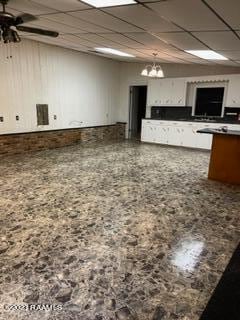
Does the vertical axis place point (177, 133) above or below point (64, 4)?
below

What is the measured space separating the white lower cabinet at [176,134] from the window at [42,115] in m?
3.43

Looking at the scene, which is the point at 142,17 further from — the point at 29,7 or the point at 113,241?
the point at 113,241

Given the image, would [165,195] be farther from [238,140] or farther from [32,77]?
[32,77]

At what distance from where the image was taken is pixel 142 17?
318cm

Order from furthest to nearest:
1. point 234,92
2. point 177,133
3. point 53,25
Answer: point 177,133 < point 234,92 < point 53,25

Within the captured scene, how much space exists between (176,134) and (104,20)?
5299 mm

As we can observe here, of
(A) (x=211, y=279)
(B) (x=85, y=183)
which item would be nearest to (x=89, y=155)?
(B) (x=85, y=183)

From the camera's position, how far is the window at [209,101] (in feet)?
25.9

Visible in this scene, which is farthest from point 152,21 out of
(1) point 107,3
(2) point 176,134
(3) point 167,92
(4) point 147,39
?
(3) point 167,92

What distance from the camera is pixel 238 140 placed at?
4.60 meters

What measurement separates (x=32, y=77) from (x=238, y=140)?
5237mm

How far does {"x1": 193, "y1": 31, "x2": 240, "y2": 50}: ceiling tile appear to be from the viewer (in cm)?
356

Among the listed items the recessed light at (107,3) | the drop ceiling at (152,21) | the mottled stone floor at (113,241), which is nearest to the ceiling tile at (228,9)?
the drop ceiling at (152,21)

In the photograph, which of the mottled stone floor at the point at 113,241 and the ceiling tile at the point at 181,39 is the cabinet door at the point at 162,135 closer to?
the mottled stone floor at the point at 113,241
